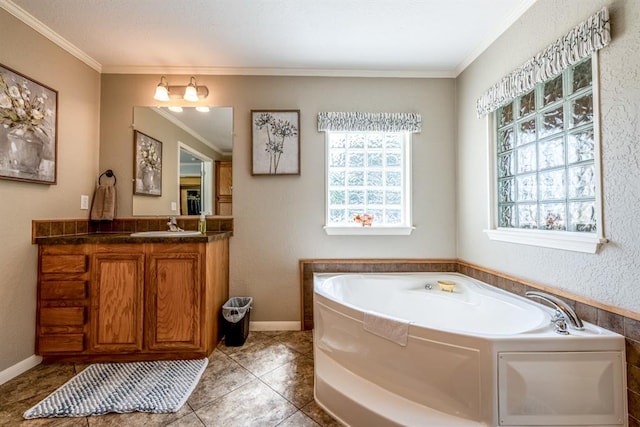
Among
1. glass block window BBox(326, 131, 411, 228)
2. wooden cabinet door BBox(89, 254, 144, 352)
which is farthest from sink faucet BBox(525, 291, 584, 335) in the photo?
wooden cabinet door BBox(89, 254, 144, 352)

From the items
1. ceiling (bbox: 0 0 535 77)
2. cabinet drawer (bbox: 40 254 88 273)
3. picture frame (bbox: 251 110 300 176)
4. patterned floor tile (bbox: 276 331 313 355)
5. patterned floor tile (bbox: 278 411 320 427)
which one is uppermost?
ceiling (bbox: 0 0 535 77)

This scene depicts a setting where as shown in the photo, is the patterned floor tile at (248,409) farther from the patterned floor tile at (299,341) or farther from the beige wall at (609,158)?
the beige wall at (609,158)

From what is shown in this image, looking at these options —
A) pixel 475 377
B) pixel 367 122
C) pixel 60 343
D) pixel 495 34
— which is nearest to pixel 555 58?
pixel 495 34

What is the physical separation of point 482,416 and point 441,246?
161 centimetres

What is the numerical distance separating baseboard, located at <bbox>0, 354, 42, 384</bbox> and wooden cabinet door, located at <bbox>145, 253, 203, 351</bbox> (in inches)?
33.9

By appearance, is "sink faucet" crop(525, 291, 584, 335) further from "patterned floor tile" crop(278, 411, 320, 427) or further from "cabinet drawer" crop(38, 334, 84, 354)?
"cabinet drawer" crop(38, 334, 84, 354)

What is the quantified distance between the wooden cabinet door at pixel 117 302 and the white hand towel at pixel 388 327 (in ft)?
5.49

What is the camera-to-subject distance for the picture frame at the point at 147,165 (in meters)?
2.55

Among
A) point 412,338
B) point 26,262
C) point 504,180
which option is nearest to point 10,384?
point 26,262

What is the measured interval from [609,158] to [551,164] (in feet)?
1.16

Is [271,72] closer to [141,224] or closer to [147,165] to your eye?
[147,165]

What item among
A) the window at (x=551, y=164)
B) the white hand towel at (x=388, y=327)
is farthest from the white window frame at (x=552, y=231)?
the white hand towel at (x=388, y=327)

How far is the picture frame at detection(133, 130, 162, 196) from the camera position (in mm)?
2551

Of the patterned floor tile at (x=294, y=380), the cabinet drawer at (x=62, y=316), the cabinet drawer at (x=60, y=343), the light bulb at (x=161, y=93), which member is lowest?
the patterned floor tile at (x=294, y=380)
